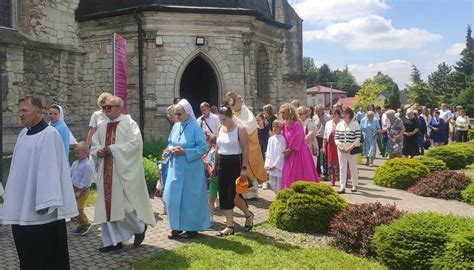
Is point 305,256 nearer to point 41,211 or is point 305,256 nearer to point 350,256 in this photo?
point 350,256

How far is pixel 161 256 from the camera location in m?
5.95

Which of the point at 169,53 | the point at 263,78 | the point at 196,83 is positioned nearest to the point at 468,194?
the point at 169,53

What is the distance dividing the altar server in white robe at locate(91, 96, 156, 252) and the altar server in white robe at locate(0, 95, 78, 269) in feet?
5.55

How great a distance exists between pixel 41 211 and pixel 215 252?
8.28 ft

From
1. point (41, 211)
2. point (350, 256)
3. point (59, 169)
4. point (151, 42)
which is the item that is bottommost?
point (350, 256)

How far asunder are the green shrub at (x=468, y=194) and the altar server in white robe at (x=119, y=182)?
22.8 ft

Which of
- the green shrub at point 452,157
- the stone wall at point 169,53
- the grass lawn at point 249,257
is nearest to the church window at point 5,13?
the stone wall at point 169,53

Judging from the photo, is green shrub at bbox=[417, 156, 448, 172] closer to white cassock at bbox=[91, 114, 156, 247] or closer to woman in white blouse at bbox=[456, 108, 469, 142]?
white cassock at bbox=[91, 114, 156, 247]

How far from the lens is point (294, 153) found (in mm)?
8805

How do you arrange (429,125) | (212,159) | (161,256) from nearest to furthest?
(161,256) → (212,159) → (429,125)

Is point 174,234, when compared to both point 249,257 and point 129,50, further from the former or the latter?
point 129,50

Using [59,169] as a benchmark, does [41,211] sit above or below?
below

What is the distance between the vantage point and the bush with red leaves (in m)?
10.3

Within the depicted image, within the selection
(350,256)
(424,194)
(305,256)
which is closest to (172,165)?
(305,256)
